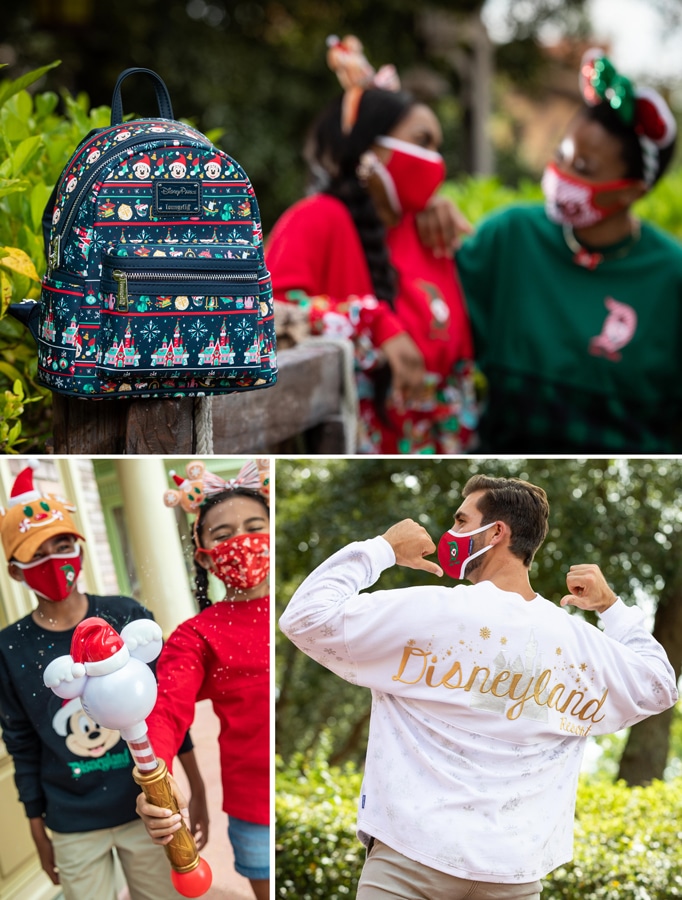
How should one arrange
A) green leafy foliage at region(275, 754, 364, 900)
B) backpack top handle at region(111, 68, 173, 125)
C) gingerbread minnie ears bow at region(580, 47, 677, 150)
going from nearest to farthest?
backpack top handle at region(111, 68, 173, 125) → green leafy foliage at region(275, 754, 364, 900) → gingerbread minnie ears bow at region(580, 47, 677, 150)

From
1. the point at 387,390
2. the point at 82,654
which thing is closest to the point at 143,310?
the point at 82,654

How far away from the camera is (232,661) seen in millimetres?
1973

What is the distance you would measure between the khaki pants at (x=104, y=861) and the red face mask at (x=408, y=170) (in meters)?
2.41

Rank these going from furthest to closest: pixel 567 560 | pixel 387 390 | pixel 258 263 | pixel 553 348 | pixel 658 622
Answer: pixel 553 348 → pixel 387 390 → pixel 567 560 → pixel 658 622 → pixel 258 263

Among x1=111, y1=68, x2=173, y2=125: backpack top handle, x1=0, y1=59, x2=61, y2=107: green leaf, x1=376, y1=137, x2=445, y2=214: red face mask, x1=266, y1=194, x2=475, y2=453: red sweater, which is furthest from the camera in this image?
x1=376, y1=137, x2=445, y2=214: red face mask

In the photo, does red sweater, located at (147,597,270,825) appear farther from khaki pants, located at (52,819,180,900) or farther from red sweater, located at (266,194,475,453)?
red sweater, located at (266,194,475,453)

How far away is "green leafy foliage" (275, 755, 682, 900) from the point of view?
268cm

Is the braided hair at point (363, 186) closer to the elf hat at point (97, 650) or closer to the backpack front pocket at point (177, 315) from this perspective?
the backpack front pocket at point (177, 315)

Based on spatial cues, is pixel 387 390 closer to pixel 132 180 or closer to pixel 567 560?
pixel 567 560

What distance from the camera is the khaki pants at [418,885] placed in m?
1.79

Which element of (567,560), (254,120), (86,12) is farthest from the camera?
(254,120)

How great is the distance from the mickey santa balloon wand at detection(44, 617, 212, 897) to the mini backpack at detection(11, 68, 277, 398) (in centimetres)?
45

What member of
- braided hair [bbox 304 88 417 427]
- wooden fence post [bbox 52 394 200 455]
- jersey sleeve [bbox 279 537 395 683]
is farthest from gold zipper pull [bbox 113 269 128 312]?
braided hair [bbox 304 88 417 427]

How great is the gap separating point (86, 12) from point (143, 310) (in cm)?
814
